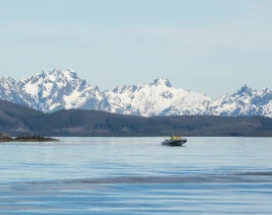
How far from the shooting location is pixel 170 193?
68938 millimetres

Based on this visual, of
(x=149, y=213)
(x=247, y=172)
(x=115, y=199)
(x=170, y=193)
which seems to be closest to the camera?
(x=149, y=213)

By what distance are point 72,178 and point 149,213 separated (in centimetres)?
3173

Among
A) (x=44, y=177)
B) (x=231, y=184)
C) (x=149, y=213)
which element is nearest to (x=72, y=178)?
(x=44, y=177)

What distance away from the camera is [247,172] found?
9794 cm

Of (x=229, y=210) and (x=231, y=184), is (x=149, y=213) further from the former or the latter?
(x=231, y=184)

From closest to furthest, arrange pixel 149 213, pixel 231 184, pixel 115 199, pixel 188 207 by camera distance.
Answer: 1. pixel 149 213
2. pixel 188 207
3. pixel 115 199
4. pixel 231 184

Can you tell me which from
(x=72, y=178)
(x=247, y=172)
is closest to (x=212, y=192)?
(x=72, y=178)

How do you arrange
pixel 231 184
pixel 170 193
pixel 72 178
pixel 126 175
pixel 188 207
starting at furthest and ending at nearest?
pixel 126 175, pixel 72 178, pixel 231 184, pixel 170 193, pixel 188 207

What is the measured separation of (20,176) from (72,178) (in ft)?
19.2

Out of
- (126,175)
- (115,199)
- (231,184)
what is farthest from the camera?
(126,175)

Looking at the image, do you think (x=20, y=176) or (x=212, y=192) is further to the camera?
(x=20, y=176)

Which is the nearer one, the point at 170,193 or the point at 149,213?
the point at 149,213

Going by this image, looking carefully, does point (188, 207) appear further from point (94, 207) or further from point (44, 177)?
point (44, 177)

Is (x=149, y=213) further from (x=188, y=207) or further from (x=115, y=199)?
(x=115, y=199)
